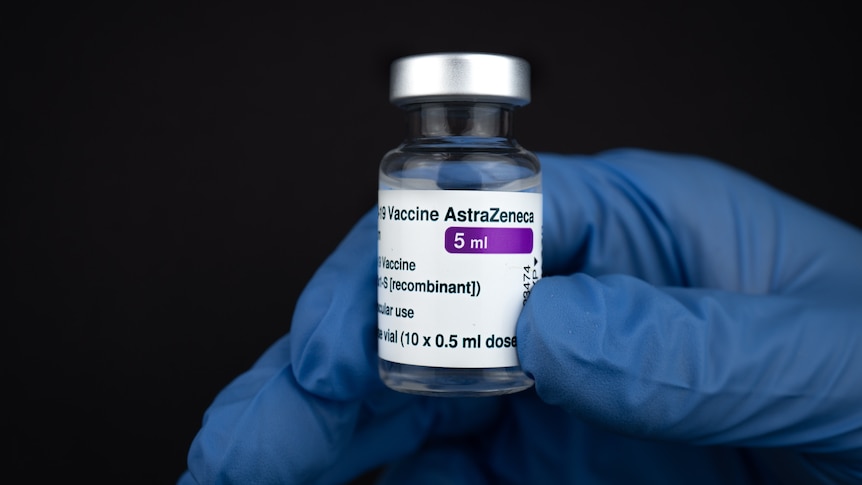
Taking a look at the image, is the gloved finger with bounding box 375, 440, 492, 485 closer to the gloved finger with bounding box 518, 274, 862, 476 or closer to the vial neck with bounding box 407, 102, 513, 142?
the gloved finger with bounding box 518, 274, 862, 476

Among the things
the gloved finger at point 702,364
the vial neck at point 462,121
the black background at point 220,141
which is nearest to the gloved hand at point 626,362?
the gloved finger at point 702,364

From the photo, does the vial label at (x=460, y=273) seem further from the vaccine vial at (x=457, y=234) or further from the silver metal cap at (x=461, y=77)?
the silver metal cap at (x=461, y=77)

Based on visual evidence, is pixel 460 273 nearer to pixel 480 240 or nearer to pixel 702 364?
pixel 480 240

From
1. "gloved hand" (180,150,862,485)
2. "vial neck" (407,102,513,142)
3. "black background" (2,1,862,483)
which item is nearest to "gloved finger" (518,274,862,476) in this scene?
"gloved hand" (180,150,862,485)

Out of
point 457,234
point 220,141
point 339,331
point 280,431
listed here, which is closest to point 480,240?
point 457,234

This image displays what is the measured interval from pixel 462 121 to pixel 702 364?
1.44ft

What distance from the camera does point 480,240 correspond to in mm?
1057

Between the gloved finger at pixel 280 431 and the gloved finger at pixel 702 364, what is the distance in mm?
334

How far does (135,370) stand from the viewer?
198 centimetres

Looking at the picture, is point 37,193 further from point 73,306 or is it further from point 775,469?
point 775,469

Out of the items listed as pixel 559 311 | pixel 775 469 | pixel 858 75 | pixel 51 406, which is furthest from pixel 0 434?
pixel 858 75

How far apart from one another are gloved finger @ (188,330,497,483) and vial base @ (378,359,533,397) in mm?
198

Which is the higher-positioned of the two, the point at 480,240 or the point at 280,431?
the point at 480,240

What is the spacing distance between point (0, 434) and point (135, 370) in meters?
0.32
